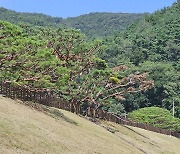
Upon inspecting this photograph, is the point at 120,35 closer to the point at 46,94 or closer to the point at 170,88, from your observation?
the point at 170,88

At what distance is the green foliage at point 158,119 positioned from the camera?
56312 millimetres

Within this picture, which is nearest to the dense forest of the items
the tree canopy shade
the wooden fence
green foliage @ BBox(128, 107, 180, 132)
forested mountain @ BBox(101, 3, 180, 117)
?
the tree canopy shade

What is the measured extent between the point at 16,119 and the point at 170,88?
59710 millimetres

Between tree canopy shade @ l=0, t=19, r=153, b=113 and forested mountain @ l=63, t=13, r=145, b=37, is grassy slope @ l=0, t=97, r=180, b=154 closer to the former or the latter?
tree canopy shade @ l=0, t=19, r=153, b=113

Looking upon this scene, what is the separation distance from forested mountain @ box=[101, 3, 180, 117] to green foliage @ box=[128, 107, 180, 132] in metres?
11.1

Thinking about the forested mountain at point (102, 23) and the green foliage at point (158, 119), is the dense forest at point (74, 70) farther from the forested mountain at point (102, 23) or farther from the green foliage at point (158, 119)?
the forested mountain at point (102, 23)

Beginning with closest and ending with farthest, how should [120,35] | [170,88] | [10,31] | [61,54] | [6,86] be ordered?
[10,31] → [6,86] → [61,54] → [170,88] → [120,35]

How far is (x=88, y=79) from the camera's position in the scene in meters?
37.8

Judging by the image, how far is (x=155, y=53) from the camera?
96.4 meters

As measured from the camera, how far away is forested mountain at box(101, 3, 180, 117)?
7675cm

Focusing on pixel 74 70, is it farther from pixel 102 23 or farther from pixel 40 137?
pixel 102 23

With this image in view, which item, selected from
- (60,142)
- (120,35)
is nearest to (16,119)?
(60,142)

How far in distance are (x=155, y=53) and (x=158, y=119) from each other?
40.8 meters

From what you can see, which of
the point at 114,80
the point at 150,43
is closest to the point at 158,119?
the point at 114,80
